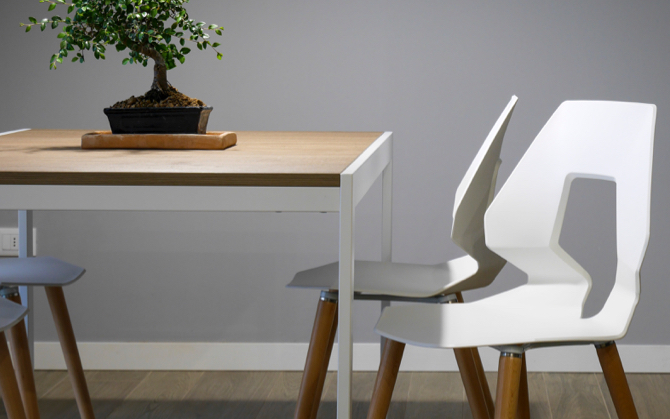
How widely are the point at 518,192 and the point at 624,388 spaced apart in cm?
36

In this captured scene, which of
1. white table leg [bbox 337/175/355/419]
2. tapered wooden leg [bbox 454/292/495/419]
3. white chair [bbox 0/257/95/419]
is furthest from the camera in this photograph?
white chair [bbox 0/257/95/419]

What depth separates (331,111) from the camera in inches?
97.3

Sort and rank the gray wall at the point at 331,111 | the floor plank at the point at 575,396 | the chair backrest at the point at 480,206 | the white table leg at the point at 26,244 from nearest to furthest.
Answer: the chair backrest at the point at 480,206, the white table leg at the point at 26,244, the floor plank at the point at 575,396, the gray wall at the point at 331,111

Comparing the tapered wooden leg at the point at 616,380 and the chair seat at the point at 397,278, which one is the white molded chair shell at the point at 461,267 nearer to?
the chair seat at the point at 397,278

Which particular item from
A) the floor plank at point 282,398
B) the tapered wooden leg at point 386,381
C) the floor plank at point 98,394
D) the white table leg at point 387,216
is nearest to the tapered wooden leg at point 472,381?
the tapered wooden leg at point 386,381

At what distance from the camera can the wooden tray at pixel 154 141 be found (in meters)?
1.39

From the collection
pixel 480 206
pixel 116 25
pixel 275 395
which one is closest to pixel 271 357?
pixel 275 395

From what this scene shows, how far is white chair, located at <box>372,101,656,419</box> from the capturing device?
1128 mm

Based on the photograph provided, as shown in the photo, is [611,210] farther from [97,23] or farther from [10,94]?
[10,94]

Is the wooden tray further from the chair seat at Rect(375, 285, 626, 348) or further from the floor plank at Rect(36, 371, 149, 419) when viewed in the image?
the floor plank at Rect(36, 371, 149, 419)

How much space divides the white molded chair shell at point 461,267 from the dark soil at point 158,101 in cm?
44

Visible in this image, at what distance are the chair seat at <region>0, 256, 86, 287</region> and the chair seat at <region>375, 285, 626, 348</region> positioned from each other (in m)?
0.78

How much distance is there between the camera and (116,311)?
2.57m

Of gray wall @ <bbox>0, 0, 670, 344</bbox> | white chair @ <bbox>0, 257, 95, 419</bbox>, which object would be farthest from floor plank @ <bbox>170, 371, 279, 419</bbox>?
white chair @ <bbox>0, 257, 95, 419</bbox>
